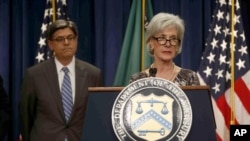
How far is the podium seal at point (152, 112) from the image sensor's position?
167 cm

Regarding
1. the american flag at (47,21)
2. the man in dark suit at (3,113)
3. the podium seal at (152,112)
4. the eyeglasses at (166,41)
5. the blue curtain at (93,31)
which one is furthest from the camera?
the blue curtain at (93,31)

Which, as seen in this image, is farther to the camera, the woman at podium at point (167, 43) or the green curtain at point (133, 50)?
the green curtain at point (133, 50)

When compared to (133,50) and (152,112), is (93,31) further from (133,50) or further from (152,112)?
(152,112)

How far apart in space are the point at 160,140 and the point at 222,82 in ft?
9.12

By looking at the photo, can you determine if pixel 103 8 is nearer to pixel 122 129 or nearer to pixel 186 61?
pixel 186 61

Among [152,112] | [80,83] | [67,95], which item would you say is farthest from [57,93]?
[152,112]

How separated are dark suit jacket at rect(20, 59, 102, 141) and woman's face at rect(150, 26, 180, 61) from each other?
87cm

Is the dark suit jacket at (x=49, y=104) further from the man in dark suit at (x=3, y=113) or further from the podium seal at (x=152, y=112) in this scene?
the podium seal at (x=152, y=112)

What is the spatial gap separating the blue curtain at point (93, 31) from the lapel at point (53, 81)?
4.34 feet

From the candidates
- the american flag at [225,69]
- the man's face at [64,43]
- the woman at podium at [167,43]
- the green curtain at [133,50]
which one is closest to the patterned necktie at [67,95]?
the man's face at [64,43]

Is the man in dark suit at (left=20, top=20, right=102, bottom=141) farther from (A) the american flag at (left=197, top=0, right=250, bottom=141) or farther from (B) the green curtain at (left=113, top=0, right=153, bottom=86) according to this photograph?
(A) the american flag at (left=197, top=0, right=250, bottom=141)

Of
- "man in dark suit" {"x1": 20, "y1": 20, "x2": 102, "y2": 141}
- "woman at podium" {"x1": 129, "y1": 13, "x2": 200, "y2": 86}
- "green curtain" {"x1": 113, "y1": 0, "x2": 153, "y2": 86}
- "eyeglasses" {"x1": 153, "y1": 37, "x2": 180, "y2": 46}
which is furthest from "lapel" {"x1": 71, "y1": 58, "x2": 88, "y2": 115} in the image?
"green curtain" {"x1": 113, "y1": 0, "x2": 153, "y2": 86}

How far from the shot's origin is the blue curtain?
4520 mm

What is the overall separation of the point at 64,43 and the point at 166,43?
1.10 m
